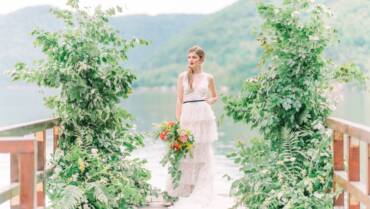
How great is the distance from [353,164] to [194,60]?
2.65m

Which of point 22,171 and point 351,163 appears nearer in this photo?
point 22,171

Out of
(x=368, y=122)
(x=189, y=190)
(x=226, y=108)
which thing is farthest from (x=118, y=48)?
(x=368, y=122)

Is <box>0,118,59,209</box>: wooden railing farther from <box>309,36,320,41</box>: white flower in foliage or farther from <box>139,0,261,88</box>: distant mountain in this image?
<box>139,0,261,88</box>: distant mountain

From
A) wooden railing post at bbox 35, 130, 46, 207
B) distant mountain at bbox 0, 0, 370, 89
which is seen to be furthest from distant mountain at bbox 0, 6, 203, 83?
wooden railing post at bbox 35, 130, 46, 207

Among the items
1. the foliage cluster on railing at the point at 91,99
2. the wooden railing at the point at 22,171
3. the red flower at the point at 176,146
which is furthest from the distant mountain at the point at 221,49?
the wooden railing at the point at 22,171

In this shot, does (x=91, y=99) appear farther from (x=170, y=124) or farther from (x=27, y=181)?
(x=27, y=181)

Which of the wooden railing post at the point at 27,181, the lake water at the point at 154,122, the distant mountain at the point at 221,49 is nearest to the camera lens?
the wooden railing post at the point at 27,181

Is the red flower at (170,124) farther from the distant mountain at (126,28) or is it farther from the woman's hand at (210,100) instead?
the distant mountain at (126,28)

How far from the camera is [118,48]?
6.95m

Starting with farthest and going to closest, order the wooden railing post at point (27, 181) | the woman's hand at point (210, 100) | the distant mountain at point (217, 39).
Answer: the distant mountain at point (217, 39)
the woman's hand at point (210, 100)
the wooden railing post at point (27, 181)

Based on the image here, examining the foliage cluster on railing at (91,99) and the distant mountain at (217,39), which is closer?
the foliage cluster on railing at (91,99)

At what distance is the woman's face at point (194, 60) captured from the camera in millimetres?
7227

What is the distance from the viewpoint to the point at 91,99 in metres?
6.67

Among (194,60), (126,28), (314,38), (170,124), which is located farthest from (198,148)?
(126,28)
